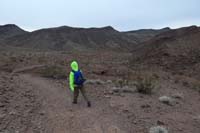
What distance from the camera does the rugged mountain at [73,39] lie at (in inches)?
3460

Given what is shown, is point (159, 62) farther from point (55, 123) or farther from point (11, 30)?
point (11, 30)

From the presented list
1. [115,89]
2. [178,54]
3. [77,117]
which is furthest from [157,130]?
[178,54]

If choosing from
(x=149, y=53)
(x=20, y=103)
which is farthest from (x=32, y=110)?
(x=149, y=53)

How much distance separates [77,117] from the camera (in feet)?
32.7

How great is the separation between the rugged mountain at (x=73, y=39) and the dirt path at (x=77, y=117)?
2837 inches

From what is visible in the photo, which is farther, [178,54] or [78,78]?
[178,54]

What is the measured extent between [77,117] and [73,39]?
8281 centimetres

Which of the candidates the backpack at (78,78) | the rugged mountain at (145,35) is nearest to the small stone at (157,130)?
the backpack at (78,78)

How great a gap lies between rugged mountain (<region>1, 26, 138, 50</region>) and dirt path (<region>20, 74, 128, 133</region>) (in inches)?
2837

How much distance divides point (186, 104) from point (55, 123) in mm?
6280

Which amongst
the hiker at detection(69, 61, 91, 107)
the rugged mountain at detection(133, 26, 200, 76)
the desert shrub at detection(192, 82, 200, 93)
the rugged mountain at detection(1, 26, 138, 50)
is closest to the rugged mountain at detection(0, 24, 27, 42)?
the rugged mountain at detection(1, 26, 138, 50)

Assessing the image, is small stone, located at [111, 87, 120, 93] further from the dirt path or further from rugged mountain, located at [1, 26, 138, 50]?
rugged mountain, located at [1, 26, 138, 50]

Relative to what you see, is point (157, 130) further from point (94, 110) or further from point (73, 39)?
point (73, 39)

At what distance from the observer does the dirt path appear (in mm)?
9159
